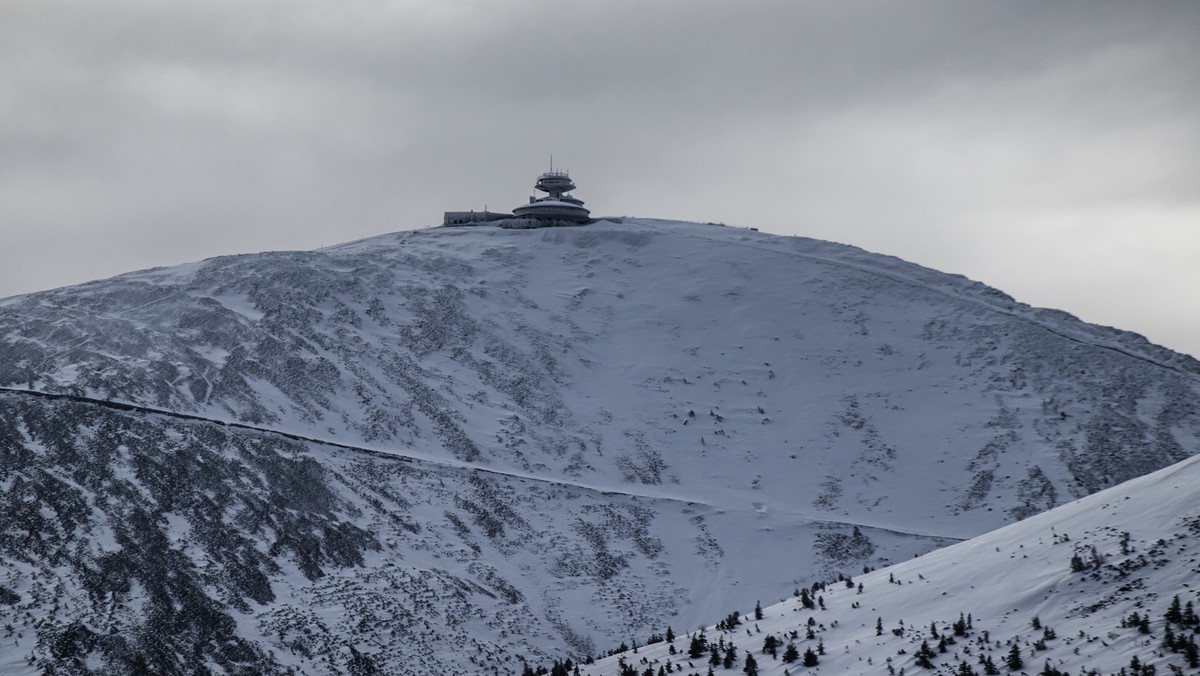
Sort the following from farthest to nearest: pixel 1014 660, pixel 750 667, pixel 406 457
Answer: pixel 406 457 < pixel 750 667 < pixel 1014 660

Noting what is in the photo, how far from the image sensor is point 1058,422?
6644 cm

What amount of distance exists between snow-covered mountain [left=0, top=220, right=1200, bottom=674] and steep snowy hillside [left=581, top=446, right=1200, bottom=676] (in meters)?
17.3

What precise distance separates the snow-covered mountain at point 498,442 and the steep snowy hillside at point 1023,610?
1728 centimetres

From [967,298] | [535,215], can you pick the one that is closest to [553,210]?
[535,215]

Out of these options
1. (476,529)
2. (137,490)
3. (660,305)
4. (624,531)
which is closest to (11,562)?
(137,490)

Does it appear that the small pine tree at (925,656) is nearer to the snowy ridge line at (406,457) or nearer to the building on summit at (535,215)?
the snowy ridge line at (406,457)

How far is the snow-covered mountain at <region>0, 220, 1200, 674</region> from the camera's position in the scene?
42969 mm

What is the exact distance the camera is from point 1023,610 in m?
24.7

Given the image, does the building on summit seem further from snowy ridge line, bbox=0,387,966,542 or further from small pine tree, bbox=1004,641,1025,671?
small pine tree, bbox=1004,641,1025,671

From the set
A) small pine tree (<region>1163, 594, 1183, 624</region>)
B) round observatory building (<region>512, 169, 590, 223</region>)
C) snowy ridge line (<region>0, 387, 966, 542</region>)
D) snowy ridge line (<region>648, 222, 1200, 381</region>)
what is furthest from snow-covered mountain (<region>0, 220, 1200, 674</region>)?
small pine tree (<region>1163, 594, 1183, 624</region>)

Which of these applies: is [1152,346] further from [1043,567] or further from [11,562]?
[11,562]

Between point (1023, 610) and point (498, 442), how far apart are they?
3961 cm

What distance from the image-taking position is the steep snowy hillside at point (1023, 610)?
22078 millimetres

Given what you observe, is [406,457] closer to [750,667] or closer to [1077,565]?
[750,667]
